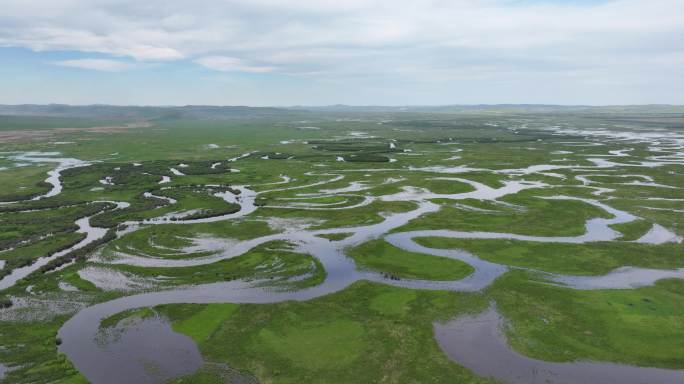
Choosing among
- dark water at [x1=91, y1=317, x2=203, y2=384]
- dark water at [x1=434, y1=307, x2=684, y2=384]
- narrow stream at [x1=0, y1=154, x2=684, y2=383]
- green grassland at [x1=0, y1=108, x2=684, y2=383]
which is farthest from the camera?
green grassland at [x1=0, y1=108, x2=684, y2=383]

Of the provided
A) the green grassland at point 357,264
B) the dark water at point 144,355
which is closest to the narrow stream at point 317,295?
the dark water at point 144,355

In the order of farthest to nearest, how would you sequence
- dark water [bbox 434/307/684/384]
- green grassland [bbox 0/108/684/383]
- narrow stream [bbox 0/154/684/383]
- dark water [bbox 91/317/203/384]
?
green grassland [bbox 0/108/684/383], narrow stream [bbox 0/154/684/383], dark water [bbox 91/317/203/384], dark water [bbox 434/307/684/384]

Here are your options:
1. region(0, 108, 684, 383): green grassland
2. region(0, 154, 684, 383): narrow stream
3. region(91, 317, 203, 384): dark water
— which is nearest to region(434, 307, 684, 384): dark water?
region(0, 154, 684, 383): narrow stream

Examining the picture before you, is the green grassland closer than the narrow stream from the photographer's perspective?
No

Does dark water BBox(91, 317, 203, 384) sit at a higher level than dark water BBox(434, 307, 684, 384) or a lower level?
higher

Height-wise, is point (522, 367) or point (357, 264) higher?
point (357, 264)

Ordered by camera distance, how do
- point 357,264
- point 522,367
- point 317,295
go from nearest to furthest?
point 522,367, point 317,295, point 357,264

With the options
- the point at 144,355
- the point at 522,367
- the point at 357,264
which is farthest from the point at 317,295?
the point at 522,367

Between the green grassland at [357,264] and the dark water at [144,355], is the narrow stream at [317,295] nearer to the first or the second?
the dark water at [144,355]

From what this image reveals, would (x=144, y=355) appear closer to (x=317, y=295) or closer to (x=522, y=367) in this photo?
(x=317, y=295)

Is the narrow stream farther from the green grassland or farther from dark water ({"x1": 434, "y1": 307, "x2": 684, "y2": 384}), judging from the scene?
the green grassland

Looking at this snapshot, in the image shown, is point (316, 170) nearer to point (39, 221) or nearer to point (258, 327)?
point (39, 221)

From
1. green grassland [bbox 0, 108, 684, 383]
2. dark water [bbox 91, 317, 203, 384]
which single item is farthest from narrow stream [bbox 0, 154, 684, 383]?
green grassland [bbox 0, 108, 684, 383]
